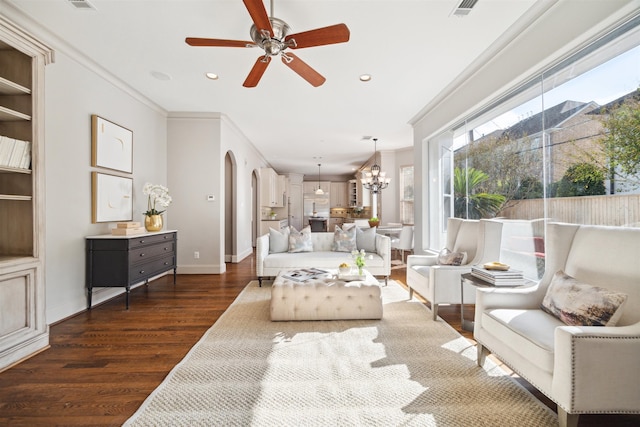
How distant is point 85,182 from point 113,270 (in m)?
1.06

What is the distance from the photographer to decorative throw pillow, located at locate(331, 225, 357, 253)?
4.88 m

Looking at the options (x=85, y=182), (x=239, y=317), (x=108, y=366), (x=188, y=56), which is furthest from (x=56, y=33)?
(x=239, y=317)

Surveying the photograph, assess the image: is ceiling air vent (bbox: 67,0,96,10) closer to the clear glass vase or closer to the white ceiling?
the white ceiling

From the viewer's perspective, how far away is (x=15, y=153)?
2266mm

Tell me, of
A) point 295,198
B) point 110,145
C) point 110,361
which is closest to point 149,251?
point 110,145

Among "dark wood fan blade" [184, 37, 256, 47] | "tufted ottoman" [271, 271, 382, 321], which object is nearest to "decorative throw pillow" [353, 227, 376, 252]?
"tufted ottoman" [271, 271, 382, 321]

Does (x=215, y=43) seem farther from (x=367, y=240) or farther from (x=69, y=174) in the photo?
(x=367, y=240)

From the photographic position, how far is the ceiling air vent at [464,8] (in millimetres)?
2338

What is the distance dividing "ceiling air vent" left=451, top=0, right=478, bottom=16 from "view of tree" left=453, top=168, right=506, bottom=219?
1946 millimetres

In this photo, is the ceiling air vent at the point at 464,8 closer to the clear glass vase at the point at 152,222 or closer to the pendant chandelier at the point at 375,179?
the clear glass vase at the point at 152,222

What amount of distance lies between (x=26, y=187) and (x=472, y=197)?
15.6 feet

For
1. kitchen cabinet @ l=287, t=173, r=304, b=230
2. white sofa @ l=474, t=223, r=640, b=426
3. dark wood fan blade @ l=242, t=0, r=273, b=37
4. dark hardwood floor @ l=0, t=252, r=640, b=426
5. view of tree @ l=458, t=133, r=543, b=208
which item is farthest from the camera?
kitchen cabinet @ l=287, t=173, r=304, b=230

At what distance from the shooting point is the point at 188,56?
320cm

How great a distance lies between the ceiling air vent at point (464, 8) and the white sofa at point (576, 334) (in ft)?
6.09
